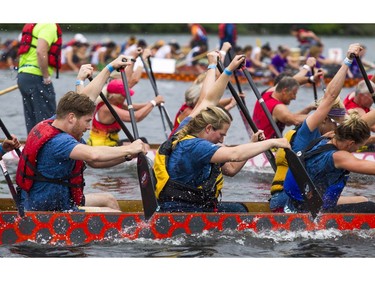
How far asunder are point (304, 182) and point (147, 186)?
122 cm

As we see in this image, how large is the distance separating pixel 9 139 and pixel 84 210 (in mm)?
898

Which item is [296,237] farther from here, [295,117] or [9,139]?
[295,117]

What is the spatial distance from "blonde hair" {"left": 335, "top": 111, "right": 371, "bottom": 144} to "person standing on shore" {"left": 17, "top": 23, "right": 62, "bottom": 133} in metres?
4.91

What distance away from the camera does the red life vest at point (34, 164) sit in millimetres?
8023

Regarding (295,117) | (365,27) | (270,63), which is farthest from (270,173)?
(365,27)

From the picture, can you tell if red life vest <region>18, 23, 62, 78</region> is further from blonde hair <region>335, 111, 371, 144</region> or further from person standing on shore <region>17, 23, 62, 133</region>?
blonde hair <region>335, 111, 371, 144</region>

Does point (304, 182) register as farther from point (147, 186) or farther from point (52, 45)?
point (52, 45)

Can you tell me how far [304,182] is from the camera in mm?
8305

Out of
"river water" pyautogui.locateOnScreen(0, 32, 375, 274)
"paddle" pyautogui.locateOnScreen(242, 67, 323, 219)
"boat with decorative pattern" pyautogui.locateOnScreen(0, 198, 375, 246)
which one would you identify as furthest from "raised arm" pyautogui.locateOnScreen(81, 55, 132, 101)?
"paddle" pyautogui.locateOnScreen(242, 67, 323, 219)

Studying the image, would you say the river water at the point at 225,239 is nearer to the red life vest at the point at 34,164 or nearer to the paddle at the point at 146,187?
the paddle at the point at 146,187

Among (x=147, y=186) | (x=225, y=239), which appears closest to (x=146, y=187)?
A: (x=147, y=186)

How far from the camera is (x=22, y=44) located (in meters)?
12.6

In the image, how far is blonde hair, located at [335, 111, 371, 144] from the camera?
816 centimetres

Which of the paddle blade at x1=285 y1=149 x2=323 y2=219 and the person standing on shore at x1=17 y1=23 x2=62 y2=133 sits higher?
the person standing on shore at x1=17 y1=23 x2=62 y2=133
